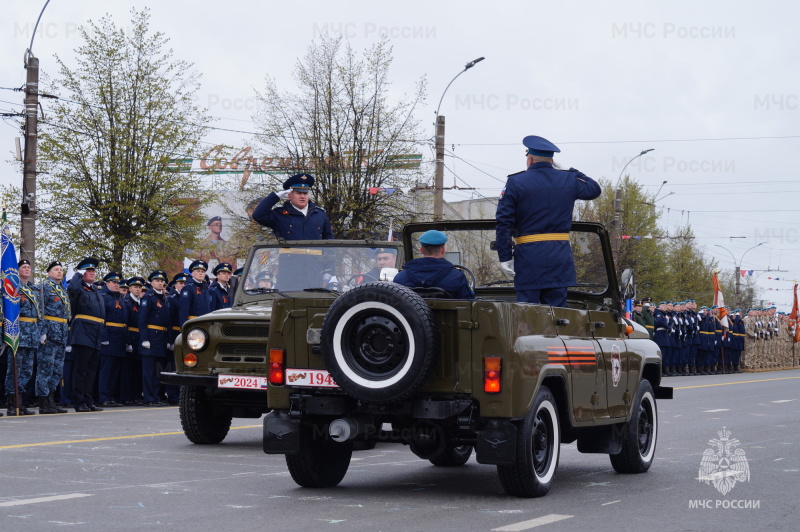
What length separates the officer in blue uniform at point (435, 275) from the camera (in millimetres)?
8250

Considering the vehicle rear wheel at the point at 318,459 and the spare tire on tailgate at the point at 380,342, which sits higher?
the spare tire on tailgate at the point at 380,342

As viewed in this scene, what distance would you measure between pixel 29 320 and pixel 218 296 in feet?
9.05

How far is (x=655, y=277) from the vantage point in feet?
196

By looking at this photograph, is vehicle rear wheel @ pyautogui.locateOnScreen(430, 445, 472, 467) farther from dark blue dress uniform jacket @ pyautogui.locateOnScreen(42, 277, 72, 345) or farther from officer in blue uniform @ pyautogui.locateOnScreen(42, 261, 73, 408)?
dark blue dress uniform jacket @ pyautogui.locateOnScreen(42, 277, 72, 345)

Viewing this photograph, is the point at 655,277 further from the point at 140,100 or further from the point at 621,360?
the point at 621,360

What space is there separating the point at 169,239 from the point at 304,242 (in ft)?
71.7

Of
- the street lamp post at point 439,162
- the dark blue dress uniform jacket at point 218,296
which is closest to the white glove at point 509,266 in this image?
the dark blue dress uniform jacket at point 218,296

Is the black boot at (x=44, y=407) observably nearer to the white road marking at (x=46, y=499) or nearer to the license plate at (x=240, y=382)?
the license plate at (x=240, y=382)

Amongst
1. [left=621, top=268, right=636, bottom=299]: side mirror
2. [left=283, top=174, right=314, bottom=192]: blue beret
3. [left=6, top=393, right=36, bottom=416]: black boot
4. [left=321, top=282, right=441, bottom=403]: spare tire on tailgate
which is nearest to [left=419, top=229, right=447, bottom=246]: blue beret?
[left=321, top=282, right=441, bottom=403]: spare tire on tailgate

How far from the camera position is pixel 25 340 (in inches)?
655

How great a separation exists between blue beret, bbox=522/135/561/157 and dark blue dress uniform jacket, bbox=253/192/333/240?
4193 mm

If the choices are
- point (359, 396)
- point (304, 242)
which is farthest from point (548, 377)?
point (304, 242)

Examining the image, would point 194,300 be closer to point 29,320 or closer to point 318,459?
point 29,320

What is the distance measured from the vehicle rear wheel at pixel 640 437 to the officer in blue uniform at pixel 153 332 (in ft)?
33.8
